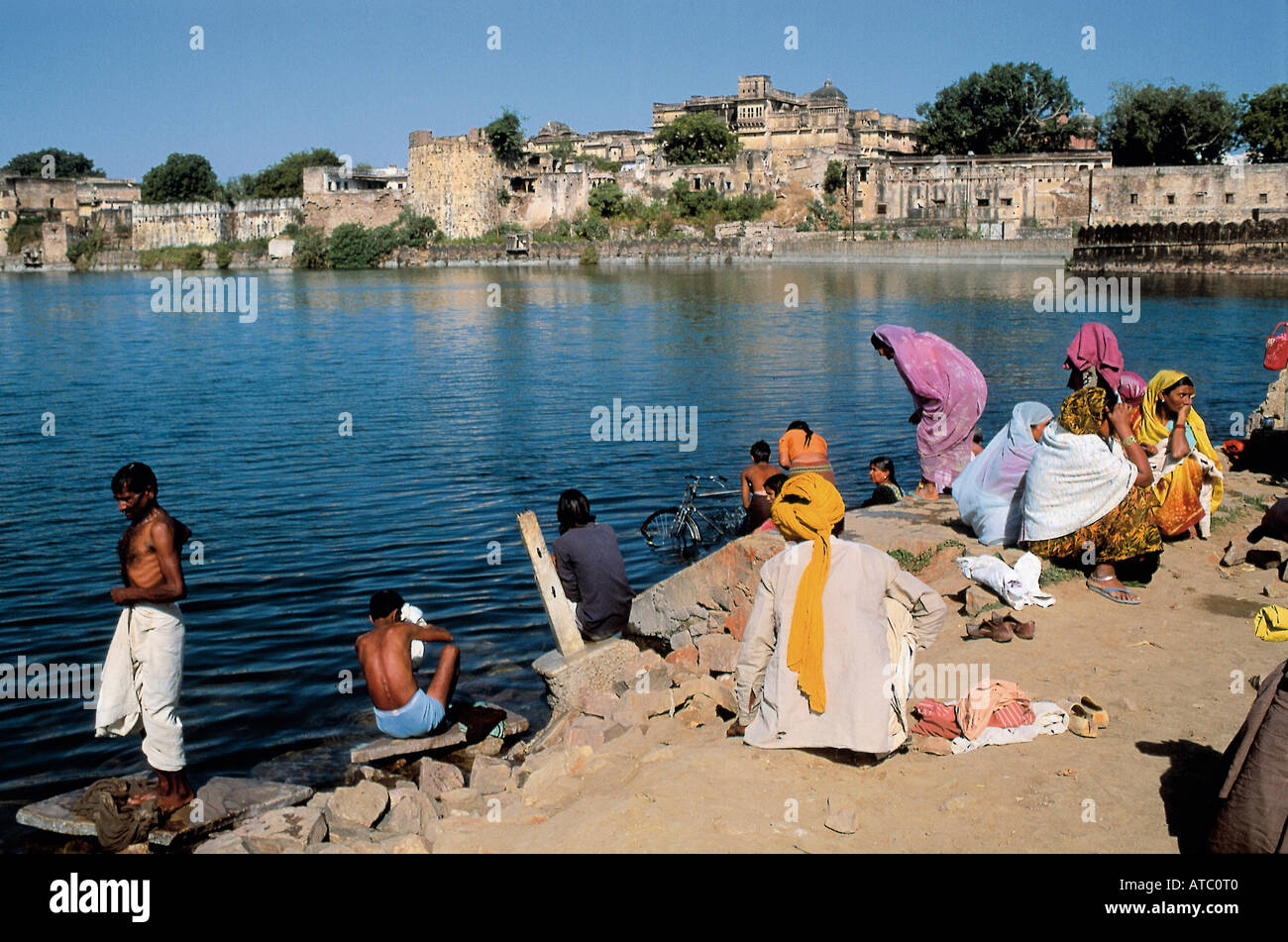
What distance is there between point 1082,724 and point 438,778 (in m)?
3.45

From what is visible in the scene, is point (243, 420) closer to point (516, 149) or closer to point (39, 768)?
point (39, 768)

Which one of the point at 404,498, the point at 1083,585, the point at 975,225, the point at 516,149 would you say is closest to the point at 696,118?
the point at 516,149

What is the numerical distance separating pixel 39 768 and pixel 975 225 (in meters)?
65.3

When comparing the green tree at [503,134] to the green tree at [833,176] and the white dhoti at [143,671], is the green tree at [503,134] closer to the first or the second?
the green tree at [833,176]

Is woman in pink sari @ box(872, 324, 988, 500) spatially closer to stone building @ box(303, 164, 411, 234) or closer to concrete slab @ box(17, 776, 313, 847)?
concrete slab @ box(17, 776, 313, 847)

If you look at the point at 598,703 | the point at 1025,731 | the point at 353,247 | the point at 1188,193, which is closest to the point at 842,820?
the point at 1025,731

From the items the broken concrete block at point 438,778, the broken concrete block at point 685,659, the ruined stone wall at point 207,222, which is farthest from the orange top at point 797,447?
the ruined stone wall at point 207,222

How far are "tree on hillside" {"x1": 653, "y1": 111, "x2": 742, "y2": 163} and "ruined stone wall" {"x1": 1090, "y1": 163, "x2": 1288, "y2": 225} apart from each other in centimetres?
2744

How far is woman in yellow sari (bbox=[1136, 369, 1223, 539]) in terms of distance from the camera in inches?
298

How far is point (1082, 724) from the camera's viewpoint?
510cm

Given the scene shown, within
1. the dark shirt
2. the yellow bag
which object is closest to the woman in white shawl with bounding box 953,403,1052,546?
the dark shirt

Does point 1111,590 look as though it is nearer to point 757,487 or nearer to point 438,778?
point 757,487

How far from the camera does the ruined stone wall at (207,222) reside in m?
84.2
